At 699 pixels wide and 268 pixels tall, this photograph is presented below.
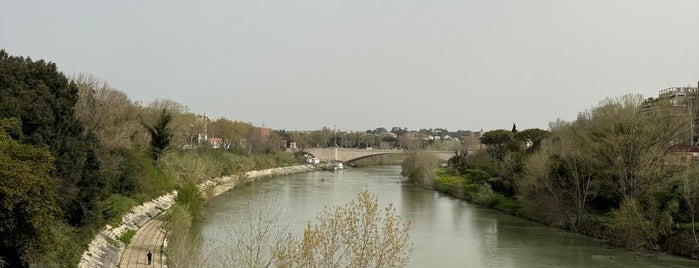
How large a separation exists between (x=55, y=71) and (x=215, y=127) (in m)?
57.6

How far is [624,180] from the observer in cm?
2570

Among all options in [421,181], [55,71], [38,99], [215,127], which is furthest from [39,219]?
[215,127]

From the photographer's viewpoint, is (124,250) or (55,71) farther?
(124,250)

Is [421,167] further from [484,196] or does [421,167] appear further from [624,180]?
[624,180]

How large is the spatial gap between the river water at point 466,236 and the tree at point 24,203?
430 cm

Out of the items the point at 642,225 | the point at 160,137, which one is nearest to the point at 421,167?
the point at 160,137

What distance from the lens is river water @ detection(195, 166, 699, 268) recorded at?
68.9 feet

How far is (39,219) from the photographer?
12023 mm

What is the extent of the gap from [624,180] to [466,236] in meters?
7.17

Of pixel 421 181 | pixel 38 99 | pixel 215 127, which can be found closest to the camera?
pixel 38 99

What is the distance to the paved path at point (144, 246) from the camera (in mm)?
17848

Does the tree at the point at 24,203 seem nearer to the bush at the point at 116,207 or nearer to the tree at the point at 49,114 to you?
the tree at the point at 49,114

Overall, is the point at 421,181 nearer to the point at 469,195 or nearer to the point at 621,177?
the point at 469,195

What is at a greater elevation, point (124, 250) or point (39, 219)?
point (39, 219)
